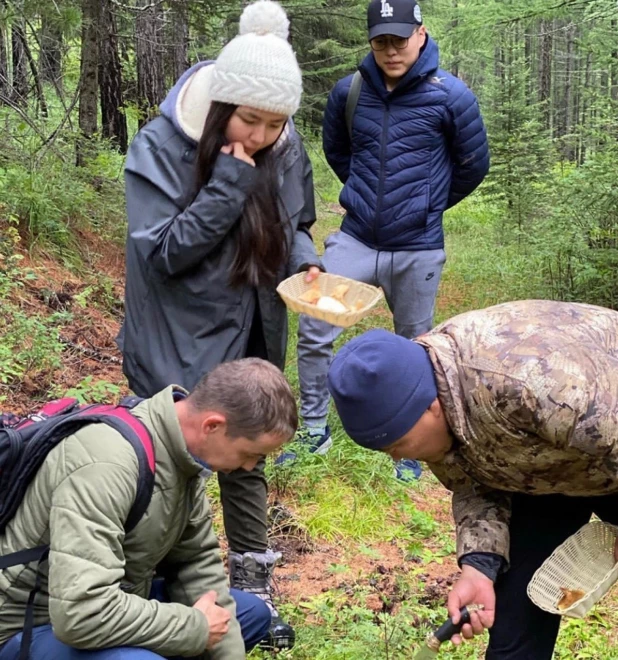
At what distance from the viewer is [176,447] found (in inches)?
80.0

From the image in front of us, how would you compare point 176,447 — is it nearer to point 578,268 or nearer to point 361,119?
point 361,119

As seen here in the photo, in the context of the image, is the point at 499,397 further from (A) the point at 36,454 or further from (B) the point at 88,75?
(B) the point at 88,75

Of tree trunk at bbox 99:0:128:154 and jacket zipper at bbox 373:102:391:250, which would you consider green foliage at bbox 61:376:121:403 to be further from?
tree trunk at bbox 99:0:128:154

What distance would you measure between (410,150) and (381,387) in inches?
107

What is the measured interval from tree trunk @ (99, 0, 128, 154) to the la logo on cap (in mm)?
4632

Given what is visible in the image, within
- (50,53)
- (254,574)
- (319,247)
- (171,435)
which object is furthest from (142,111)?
(171,435)

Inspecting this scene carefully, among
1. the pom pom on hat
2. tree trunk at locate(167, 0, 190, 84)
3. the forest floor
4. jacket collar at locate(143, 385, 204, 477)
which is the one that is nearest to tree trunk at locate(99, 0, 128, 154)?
tree trunk at locate(167, 0, 190, 84)

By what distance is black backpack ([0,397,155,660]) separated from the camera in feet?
6.27

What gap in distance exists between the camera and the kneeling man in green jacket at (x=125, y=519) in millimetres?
1841

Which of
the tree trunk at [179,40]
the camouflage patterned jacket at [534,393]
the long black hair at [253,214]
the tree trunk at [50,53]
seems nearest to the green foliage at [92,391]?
the long black hair at [253,214]

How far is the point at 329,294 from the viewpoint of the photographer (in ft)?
11.5

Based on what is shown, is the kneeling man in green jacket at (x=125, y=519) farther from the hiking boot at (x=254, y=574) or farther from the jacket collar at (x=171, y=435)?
the hiking boot at (x=254, y=574)

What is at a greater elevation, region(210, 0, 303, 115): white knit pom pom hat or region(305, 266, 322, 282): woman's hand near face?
region(210, 0, 303, 115): white knit pom pom hat

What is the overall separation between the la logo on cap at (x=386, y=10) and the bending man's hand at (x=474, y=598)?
2.89 metres
